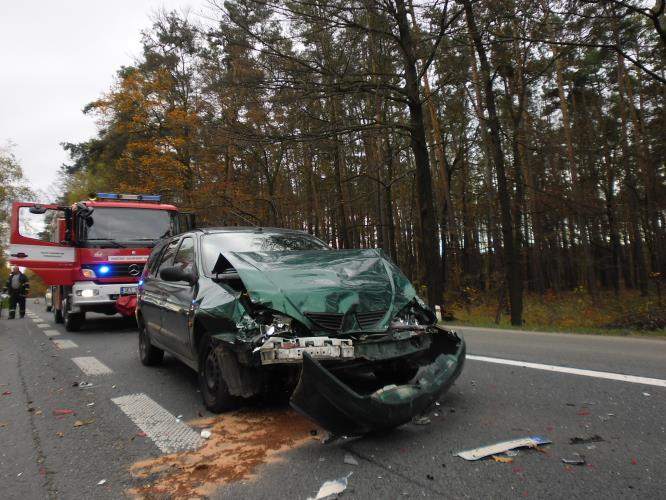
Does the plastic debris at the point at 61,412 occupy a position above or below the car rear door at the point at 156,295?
below

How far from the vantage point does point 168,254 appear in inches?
238

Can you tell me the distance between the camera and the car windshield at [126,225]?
10281 mm

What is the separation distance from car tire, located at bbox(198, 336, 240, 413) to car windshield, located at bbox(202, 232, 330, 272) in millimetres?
844

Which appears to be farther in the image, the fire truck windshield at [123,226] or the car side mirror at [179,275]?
the fire truck windshield at [123,226]

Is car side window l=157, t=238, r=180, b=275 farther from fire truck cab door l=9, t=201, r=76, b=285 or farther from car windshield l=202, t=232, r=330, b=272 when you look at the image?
fire truck cab door l=9, t=201, r=76, b=285

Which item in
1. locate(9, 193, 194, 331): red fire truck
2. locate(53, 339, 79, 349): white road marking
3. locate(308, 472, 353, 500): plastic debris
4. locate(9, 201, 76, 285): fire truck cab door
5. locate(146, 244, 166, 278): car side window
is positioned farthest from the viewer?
locate(9, 201, 76, 285): fire truck cab door

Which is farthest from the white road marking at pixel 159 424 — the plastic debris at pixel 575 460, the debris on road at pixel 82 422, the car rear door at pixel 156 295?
the plastic debris at pixel 575 460

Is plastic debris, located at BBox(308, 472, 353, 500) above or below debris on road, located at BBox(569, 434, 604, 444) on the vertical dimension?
below

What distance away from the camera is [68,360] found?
730 centimetres

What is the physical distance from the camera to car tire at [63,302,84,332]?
10961 mm

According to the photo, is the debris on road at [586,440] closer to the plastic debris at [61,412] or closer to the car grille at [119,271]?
the plastic debris at [61,412]

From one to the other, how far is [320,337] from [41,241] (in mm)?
9453

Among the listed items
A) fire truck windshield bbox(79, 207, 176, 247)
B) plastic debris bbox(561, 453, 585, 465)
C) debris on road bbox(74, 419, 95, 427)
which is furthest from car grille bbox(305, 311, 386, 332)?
fire truck windshield bbox(79, 207, 176, 247)

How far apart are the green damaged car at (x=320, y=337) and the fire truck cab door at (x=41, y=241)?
6984 mm
